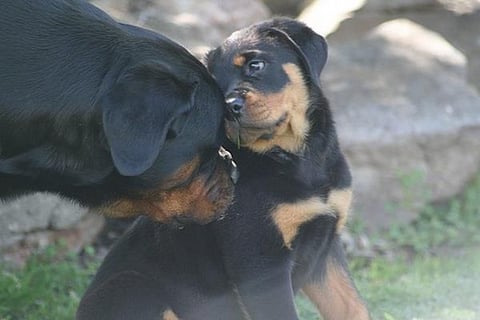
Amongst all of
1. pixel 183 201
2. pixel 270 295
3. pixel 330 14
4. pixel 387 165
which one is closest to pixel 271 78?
pixel 183 201

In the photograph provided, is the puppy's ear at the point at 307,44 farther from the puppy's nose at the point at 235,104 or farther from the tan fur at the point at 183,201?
the tan fur at the point at 183,201

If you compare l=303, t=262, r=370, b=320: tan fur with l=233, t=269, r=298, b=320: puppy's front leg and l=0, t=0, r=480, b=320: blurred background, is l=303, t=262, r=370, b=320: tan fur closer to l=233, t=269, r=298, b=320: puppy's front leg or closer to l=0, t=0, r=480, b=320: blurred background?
l=233, t=269, r=298, b=320: puppy's front leg

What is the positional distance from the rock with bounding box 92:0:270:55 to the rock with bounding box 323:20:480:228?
76 centimetres

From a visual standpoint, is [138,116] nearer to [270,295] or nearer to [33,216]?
[270,295]

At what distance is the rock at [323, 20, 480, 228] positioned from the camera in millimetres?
6602

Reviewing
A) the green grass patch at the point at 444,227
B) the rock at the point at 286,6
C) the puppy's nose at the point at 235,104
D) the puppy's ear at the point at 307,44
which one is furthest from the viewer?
the rock at the point at 286,6

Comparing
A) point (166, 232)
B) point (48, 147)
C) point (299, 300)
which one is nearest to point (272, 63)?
point (166, 232)

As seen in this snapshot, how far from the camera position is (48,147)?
3672 mm

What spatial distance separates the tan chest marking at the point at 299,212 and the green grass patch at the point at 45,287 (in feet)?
4.97

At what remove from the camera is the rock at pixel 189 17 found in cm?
655

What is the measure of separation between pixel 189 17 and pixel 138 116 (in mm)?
3435

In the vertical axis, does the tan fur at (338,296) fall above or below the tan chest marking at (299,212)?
below

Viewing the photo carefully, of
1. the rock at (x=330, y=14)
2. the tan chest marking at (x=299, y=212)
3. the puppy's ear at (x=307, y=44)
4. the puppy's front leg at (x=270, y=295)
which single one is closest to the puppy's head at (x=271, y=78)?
the puppy's ear at (x=307, y=44)

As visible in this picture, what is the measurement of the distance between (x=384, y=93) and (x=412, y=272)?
1.41m
